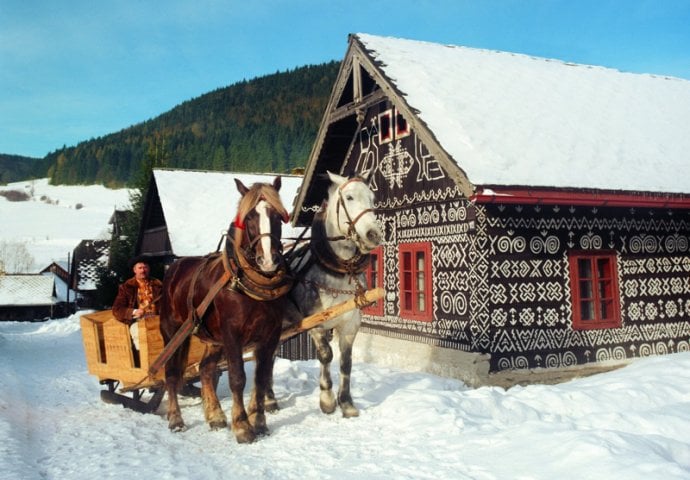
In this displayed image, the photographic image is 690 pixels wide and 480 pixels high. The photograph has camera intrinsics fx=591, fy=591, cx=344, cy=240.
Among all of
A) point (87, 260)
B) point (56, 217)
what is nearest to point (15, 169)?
point (56, 217)

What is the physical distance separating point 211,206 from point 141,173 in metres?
10.1

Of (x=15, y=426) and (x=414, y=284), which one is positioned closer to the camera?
(x=15, y=426)

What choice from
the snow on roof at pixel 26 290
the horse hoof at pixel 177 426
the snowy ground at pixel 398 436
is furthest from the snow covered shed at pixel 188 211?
the snow on roof at pixel 26 290

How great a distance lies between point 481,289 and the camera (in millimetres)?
9500

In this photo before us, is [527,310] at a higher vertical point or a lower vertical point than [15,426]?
higher

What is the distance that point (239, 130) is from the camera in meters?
97.0

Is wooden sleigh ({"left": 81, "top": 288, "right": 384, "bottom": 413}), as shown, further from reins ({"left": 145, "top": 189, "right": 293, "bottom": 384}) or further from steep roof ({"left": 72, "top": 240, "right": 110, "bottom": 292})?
steep roof ({"left": 72, "top": 240, "right": 110, "bottom": 292})

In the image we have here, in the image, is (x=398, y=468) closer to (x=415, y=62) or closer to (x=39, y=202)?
(x=415, y=62)

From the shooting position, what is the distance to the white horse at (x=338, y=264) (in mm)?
6309

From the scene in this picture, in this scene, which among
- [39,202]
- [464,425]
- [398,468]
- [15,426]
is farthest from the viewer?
[39,202]

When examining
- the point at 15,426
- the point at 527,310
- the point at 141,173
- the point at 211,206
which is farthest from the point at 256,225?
the point at 141,173

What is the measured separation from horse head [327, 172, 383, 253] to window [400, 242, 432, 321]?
180 inches

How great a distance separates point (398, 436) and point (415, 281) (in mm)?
5538

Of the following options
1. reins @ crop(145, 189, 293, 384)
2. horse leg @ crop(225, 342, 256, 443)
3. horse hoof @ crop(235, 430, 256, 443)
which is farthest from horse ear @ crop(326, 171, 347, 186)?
horse hoof @ crop(235, 430, 256, 443)
